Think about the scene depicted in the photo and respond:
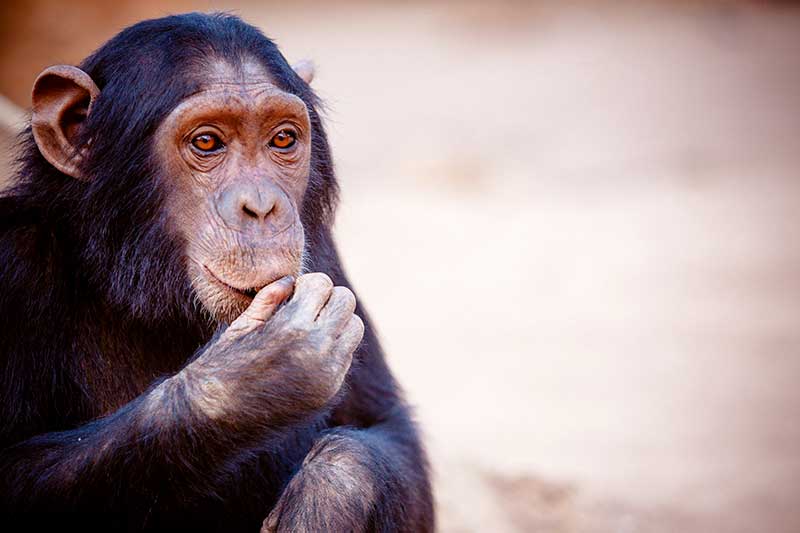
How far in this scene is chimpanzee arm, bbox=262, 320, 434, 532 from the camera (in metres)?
4.11

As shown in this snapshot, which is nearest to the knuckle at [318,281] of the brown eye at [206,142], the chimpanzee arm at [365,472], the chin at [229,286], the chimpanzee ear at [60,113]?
the chin at [229,286]

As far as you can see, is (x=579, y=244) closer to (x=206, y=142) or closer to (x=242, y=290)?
(x=206, y=142)

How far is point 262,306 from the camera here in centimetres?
375

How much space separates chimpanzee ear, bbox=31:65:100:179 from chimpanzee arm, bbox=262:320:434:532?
5.25 feet

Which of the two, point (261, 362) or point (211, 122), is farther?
point (211, 122)

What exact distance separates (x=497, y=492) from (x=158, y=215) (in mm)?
4034

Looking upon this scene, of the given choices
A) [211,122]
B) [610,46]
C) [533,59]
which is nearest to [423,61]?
[533,59]

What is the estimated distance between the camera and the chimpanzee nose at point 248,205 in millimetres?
3967

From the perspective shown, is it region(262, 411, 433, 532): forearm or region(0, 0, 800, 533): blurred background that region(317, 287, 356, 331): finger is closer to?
region(262, 411, 433, 532): forearm

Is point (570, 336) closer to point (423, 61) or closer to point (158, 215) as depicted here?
point (158, 215)

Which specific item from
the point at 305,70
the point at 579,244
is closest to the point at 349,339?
the point at 305,70

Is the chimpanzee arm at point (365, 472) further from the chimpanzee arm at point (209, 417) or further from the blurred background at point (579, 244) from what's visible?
the blurred background at point (579, 244)

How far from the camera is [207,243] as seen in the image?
4051 millimetres

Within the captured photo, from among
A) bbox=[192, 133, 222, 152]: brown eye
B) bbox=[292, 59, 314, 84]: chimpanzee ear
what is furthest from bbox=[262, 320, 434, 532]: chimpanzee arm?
bbox=[292, 59, 314, 84]: chimpanzee ear
